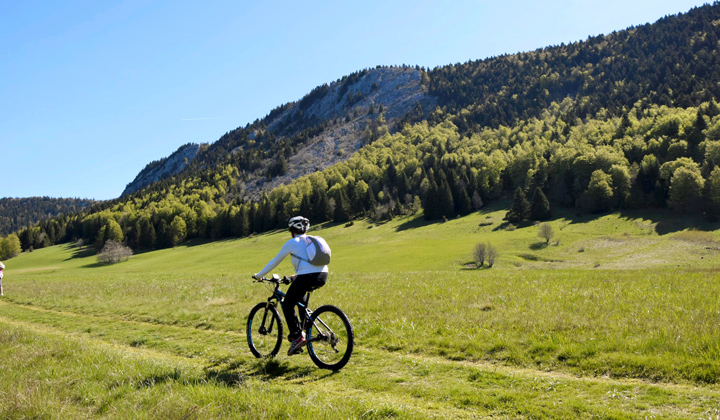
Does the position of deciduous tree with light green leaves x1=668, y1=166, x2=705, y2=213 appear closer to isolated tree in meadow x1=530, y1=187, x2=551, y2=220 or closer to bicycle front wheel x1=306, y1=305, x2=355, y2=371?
isolated tree in meadow x1=530, y1=187, x2=551, y2=220

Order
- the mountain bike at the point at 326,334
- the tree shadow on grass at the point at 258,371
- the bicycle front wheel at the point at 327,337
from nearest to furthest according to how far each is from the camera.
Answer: the tree shadow on grass at the point at 258,371 < the mountain bike at the point at 326,334 < the bicycle front wheel at the point at 327,337

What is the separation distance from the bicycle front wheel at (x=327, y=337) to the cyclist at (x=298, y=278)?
0.27 m

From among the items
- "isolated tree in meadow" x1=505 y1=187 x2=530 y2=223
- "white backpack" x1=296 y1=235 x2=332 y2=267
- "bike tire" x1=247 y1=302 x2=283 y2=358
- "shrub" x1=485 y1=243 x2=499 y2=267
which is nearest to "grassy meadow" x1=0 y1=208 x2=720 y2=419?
"bike tire" x1=247 y1=302 x2=283 y2=358

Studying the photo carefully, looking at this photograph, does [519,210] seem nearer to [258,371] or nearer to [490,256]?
[490,256]

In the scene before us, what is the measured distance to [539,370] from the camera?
7.98 meters

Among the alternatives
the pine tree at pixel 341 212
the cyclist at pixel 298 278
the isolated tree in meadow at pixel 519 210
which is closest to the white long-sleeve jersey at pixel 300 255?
the cyclist at pixel 298 278

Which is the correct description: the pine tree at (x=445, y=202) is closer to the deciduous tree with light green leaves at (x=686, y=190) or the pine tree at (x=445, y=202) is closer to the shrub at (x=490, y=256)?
the deciduous tree with light green leaves at (x=686, y=190)

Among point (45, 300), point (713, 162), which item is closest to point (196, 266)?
point (45, 300)

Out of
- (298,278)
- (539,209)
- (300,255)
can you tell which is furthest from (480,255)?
(300,255)

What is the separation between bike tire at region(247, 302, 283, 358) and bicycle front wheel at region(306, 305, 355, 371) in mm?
1251

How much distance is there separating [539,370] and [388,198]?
15889 cm

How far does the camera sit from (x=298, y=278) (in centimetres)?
855

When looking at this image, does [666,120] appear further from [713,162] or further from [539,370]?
[539,370]

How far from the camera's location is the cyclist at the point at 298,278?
27.8 ft
